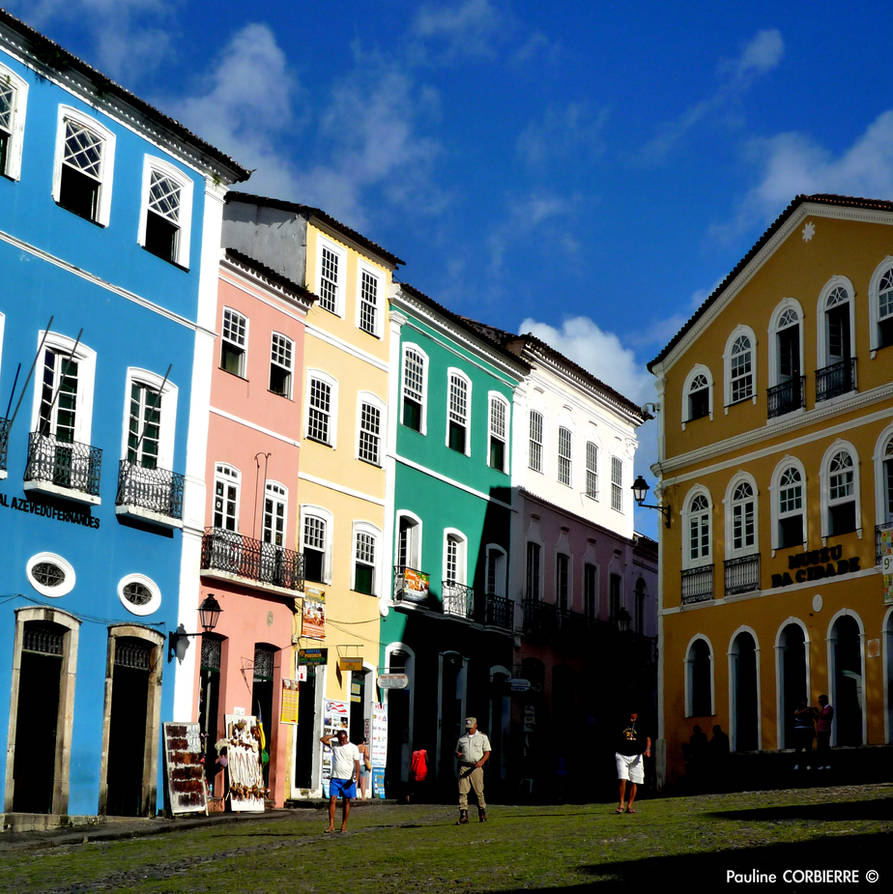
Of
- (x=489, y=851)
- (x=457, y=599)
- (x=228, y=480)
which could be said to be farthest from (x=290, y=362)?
(x=489, y=851)

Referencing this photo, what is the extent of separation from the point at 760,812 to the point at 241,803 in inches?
445

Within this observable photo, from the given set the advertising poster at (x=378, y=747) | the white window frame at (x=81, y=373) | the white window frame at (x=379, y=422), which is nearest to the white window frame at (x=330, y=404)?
the white window frame at (x=379, y=422)

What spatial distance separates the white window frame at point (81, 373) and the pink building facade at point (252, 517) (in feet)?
12.5

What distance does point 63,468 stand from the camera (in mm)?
25312

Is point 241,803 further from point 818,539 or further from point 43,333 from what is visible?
point 818,539

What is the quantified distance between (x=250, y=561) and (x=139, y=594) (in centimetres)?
355

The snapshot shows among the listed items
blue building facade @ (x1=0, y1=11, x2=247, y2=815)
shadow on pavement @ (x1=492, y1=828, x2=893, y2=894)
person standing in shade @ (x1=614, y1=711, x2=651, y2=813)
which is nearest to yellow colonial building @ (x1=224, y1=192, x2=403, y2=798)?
blue building facade @ (x1=0, y1=11, x2=247, y2=815)

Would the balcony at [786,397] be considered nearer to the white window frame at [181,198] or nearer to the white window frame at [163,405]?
the white window frame at [181,198]

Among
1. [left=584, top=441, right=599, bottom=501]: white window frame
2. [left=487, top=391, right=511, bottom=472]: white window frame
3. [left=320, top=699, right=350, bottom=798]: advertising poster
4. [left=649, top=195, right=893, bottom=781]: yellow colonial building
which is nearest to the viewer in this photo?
[left=649, top=195, right=893, bottom=781]: yellow colonial building

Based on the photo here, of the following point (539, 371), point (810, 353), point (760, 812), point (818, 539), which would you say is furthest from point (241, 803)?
point (539, 371)

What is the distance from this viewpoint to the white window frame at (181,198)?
92.7 ft

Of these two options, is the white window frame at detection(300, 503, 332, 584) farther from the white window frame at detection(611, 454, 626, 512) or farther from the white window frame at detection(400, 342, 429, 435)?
the white window frame at detection(611, 454, 626, 512)

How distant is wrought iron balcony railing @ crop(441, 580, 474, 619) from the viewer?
37438 millimetres

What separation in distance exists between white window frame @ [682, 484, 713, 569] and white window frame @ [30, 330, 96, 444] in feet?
52.1
